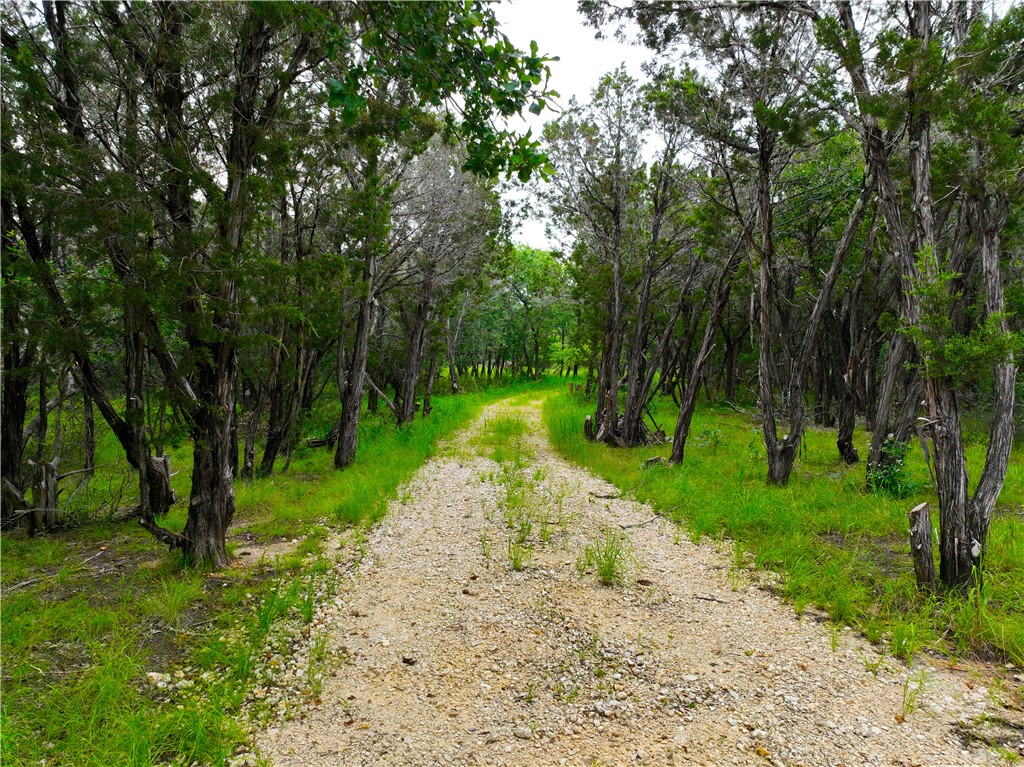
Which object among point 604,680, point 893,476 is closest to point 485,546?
point 604,680

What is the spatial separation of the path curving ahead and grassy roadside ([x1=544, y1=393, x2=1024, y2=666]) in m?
0.37

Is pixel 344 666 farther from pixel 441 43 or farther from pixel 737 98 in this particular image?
pixel 737 98

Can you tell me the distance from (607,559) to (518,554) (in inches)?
37.3

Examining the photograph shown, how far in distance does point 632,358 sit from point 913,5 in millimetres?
8401

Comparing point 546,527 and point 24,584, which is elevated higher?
point 24,584

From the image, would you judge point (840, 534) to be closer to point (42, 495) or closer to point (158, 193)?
point (158, 193)

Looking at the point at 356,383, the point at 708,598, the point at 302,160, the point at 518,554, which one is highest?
the point at 302,160

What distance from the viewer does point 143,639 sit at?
140 inches

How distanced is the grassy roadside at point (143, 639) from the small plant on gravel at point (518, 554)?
173 centimetres

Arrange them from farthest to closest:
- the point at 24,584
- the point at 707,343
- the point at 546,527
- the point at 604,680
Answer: the point at 707,343
the point at 546,527
the point at 24,584
the point at 604,680

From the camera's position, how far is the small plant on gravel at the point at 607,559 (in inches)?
186

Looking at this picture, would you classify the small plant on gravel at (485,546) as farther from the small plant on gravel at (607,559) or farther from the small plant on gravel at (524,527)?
the small plant on gravel at (607,559)

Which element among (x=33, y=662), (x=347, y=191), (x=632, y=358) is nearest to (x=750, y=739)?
(x=33, y=662)

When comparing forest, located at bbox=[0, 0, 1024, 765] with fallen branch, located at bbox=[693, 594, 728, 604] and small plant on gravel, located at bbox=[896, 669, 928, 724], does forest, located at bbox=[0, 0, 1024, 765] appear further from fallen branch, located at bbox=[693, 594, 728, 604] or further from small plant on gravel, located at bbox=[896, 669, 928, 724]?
fallen branch, located at bbox=[693, 594, 728, 604]
